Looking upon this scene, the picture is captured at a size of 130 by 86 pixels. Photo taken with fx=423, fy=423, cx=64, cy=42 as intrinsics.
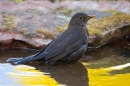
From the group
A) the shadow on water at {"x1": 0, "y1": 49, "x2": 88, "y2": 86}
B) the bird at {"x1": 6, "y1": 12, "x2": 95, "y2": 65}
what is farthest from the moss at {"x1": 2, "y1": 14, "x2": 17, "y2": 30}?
the bird at {"x1": 6, "y1": 12, "x2": 95, "y2": 65}

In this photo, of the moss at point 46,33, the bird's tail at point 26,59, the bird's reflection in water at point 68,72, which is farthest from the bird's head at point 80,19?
the bird's tail at point 26,59

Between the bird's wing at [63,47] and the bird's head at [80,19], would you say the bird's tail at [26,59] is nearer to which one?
the bird's wing at [63,47]

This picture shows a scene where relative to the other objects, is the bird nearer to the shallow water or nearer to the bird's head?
the shallow water

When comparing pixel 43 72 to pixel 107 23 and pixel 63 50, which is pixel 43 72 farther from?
pixel 107 23

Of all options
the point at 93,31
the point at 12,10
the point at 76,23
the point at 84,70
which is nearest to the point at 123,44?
the point at 93,31

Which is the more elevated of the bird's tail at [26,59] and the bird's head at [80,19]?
the bird's head at [80,19]

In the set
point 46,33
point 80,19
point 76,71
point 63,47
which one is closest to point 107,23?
point 80,19

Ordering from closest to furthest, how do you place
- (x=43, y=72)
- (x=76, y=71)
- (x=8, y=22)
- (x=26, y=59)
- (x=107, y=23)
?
(x=43, y=72) < (x=76, y=71) < (x=26, y=59) < (x=8, y=22) < (x=107, y=23)
